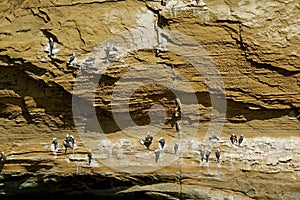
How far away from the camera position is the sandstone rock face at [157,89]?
8.64 feet

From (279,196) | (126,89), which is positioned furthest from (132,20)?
(279,196)

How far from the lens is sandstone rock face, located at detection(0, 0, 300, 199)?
2633 mm

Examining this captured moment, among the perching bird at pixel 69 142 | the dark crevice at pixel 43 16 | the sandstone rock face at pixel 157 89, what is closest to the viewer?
the sandstone rock face at pixel 157 89

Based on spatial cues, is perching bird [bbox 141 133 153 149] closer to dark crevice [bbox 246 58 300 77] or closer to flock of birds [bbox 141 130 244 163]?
flock of birds [bbox 141 130 244 163]

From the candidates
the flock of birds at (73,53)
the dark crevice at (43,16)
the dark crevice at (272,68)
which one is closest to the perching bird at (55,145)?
the flock of birds at (73,53)

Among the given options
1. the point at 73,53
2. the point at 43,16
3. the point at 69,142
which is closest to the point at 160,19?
the point at 73,53

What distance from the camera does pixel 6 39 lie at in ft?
9.05

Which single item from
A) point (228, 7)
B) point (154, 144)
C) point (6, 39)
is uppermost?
point (228, 7)

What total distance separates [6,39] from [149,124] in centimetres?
78

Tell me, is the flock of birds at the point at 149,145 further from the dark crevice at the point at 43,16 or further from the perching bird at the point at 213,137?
the dark crevice at the point at 43,16

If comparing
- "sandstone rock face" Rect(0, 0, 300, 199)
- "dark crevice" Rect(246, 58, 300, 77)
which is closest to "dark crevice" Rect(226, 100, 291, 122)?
"sandstone rock face" Rect(0, 0, 300, 199)

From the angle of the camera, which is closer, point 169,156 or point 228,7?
point 228,7

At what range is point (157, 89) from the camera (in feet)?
8.93

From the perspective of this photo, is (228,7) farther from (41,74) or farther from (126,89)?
(41,74)
